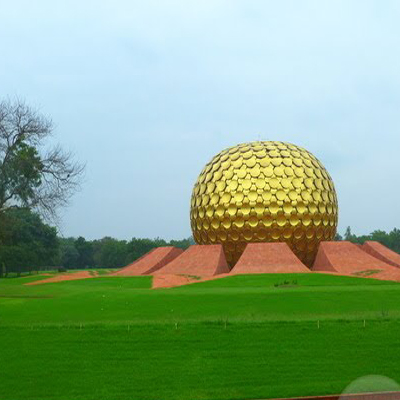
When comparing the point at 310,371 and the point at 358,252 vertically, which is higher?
the point at 358,252

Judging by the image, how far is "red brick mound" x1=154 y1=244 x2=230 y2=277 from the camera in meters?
28.8

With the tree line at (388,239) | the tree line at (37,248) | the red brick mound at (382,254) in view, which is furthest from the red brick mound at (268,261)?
the tree line at (388,239)

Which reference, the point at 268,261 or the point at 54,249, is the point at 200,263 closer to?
the point at 268,261

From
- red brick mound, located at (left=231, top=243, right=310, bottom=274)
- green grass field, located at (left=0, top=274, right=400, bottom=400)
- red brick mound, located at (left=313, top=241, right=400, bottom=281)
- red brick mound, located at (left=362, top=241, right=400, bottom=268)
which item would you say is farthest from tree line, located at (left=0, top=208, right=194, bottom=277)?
green grass field, located at (left=0, top=274, right=400, bottom=400)

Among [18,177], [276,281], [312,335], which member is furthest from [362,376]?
[18,177]

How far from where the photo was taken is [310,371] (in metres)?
9.38

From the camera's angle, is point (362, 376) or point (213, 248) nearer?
point (362, 376)

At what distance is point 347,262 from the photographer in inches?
1163

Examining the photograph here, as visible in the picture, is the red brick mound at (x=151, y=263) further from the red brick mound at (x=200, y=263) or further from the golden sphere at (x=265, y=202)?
the red brick mound at (x=200, y=263)

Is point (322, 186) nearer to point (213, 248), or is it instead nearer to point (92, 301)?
point (213, 248)

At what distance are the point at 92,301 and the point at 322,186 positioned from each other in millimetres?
19307

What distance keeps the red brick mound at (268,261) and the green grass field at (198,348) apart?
10.2 meters

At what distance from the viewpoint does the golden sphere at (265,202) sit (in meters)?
31.7

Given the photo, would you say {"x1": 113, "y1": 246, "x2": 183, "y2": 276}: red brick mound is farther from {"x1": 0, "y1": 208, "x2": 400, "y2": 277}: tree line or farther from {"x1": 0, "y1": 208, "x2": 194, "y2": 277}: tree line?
{"x1": 0, "y1": 208, "x2": 194, "y2": 277}: tree line
